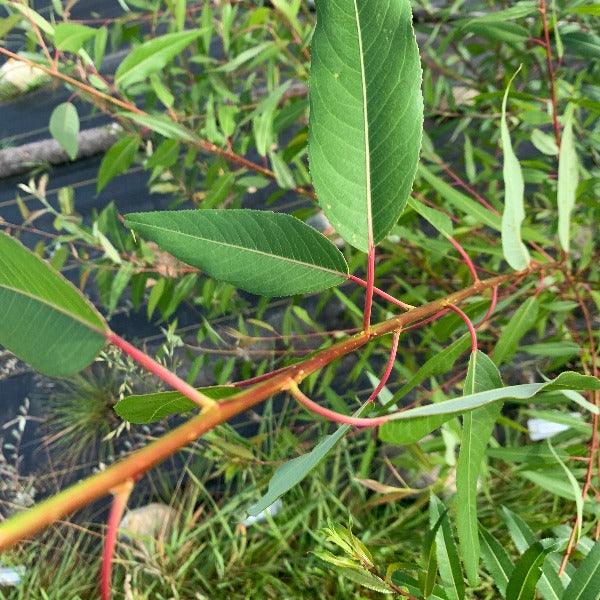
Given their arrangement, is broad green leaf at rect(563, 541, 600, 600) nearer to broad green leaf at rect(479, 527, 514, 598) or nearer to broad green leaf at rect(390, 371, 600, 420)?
broad green leaf at rect(479, 527, 514, 598)

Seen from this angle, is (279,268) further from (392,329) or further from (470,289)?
(470,289)

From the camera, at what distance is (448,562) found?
0.63 metres

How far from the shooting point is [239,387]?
14.7 inches

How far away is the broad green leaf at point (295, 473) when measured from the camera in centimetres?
33

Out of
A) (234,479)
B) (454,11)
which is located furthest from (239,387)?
(234,479)

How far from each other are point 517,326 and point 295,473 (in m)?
0.54

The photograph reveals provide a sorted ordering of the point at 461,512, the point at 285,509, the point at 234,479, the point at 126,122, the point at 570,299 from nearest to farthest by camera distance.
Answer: the point at 461,512
the point at 570,299
the point at 126,122
the point at 285,509
the point at 234,479

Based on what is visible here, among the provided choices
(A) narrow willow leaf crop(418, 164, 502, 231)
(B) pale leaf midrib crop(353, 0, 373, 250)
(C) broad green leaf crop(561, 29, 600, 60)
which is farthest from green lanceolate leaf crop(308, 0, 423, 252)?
(C) broad green leaf crop(561, 29, 600, 60)

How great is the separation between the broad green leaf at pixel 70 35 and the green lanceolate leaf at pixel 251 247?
48 centimetres

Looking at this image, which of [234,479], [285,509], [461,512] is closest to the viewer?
[461,512]

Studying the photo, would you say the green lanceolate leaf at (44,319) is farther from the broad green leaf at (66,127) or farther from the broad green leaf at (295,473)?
the broad green leaf at (66,127)

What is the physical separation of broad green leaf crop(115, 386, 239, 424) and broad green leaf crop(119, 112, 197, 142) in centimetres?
53

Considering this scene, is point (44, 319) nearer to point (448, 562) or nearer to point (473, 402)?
point (473, 402)

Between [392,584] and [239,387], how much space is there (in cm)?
34
